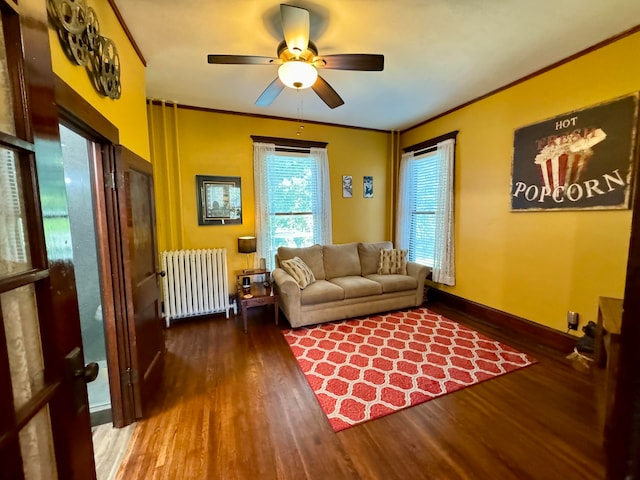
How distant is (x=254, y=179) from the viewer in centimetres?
391

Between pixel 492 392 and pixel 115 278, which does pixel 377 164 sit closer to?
pixel 492 392

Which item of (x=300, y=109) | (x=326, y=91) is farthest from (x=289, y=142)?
(x=326, y=91)

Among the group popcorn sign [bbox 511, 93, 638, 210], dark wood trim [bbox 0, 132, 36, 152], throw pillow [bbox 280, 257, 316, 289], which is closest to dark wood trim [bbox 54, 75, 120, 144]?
dark wood trim [bbox 0, 132, 36, 152]

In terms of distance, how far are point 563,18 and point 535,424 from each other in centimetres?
287

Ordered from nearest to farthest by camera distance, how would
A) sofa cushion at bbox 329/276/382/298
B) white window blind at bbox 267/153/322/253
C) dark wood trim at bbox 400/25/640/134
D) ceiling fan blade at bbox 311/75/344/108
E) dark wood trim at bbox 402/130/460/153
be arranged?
dark wood trim at bbox 400/25/640/134 → ceiling fan blade at bbox 311/75/344/108 → sofa cushion at bbox 329/276/382/298 → dark wood trim at bbox 402/130/460/153 → white window blind at bbox 267/153/322/253

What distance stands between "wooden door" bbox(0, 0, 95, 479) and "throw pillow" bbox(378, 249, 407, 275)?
145 inches

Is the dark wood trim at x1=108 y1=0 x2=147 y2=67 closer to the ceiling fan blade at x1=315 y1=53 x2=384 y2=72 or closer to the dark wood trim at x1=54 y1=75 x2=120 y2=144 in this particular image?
the dark wood trim at x1=54 y1=75 x2=120 y2=144

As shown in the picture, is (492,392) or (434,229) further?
(434,229)

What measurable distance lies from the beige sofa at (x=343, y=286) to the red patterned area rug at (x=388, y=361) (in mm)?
190

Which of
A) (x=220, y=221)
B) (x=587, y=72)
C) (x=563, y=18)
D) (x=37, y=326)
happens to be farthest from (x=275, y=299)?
(x=587, y=72)

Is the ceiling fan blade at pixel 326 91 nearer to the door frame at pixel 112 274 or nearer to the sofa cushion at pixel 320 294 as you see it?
the door frame at pixel 112 274

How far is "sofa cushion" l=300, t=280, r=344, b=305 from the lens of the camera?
325 centimetres

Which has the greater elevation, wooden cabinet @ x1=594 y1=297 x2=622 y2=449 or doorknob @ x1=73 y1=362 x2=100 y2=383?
doorknob @ x1=73 y1=362 x2=100 y2=383

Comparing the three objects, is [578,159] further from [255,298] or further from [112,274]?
[112,274]
